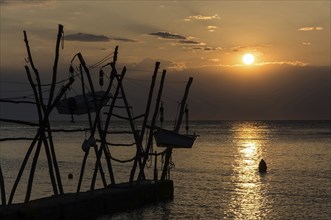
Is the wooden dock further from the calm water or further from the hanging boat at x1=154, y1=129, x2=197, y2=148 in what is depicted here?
the hanging boat at x1=154, y1=129, x2=197, y2=148

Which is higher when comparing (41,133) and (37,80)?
(37,80)

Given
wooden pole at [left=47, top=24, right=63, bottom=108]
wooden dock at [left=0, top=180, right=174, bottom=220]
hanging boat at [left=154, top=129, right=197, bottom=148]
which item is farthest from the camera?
hanging boat at [left=154, top=129, right=197, bottom=148]

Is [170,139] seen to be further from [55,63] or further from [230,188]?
[230,188]

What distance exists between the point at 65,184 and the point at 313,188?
18080 mm

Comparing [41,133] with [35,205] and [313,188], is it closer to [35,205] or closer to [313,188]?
[35,205]

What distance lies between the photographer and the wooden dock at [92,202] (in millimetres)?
21989

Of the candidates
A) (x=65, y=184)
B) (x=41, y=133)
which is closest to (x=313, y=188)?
(x=65, y=184)

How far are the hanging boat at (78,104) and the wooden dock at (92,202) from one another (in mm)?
3979

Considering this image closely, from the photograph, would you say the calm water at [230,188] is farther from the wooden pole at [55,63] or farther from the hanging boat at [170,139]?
the wooden pole at [55,63]

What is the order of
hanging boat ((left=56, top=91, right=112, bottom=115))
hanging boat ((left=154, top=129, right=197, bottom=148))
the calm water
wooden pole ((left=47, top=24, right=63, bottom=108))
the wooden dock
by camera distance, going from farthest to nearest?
hanging boat ((left=154, top=129, right=197, bottom=148)) < the calm water < hanging boat ((left=56, top=91, right=112, bottom=115)) < wooden pole ((left=47, top=24, right=63, bottom=108)) < the wooden dock

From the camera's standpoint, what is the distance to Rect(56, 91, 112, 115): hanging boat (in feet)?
88.8

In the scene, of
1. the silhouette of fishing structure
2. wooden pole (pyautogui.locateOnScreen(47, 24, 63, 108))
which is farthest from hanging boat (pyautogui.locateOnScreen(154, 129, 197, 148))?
wooden pole (pyautogui.locateOnScreen(47, 24, 63, 108))

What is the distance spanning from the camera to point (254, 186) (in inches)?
1678

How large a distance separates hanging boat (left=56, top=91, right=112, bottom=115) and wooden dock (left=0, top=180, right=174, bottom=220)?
3979mm
